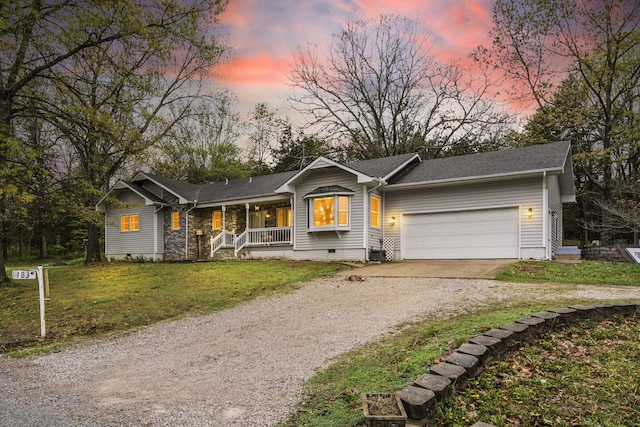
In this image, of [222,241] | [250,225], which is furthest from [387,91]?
[222,241]

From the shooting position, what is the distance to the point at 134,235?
22703 millimetres

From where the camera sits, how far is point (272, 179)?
21547mm

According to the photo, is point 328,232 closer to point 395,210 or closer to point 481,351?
point 395,210

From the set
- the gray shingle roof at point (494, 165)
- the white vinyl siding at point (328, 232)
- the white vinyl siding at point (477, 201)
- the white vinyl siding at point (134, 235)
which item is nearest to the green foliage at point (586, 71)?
the gray shingle roof at point (494, 165)

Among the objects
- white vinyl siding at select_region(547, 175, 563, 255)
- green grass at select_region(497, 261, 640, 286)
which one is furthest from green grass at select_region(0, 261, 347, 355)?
white vinyl siding at select_region(547, 175, 563, 255)

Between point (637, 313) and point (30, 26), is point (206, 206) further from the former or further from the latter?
point (637, 313)

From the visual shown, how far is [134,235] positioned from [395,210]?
47.7 ft

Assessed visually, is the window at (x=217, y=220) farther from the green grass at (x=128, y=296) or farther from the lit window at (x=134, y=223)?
the green grass at (x=128, y=296)

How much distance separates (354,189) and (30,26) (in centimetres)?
1149

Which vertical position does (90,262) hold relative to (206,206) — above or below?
below

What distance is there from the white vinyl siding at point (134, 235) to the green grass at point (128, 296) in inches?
250

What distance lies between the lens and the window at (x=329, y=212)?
16344mm

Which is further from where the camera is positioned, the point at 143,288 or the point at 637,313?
the point at 143,288

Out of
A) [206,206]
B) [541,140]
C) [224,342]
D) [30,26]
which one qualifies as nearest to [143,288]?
[224,342]
